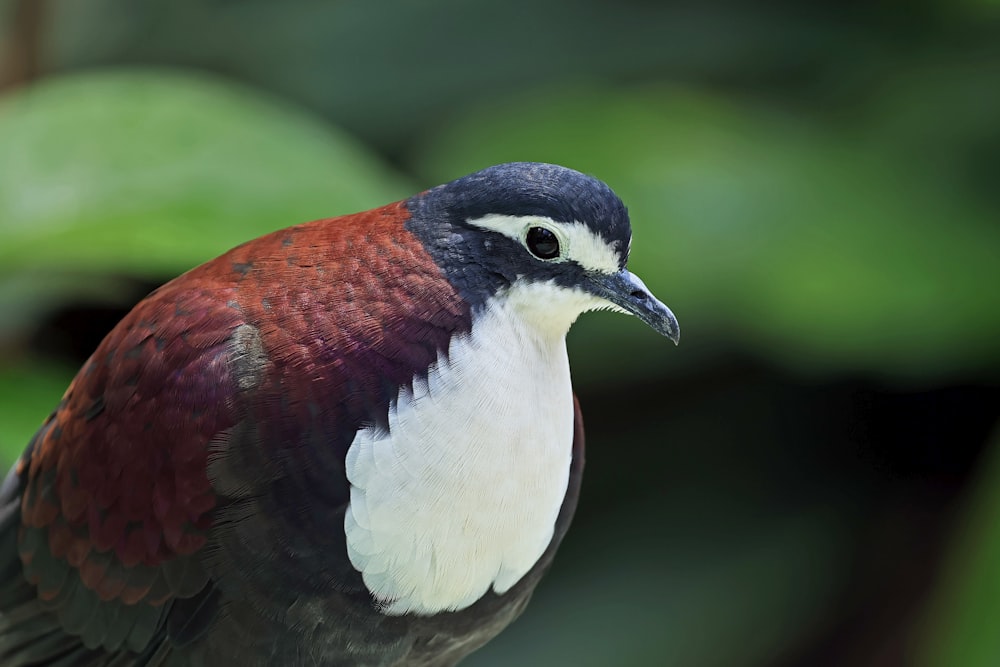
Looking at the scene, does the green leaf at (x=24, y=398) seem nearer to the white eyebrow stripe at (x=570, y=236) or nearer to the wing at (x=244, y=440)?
the wing at (x=244, y=440)

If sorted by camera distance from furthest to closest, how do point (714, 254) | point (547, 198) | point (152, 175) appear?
point (714, 254)
point (152, 175)
point (547, 198)

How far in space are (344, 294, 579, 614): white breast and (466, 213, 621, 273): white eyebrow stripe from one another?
0.06m

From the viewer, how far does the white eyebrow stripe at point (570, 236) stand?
92 cm

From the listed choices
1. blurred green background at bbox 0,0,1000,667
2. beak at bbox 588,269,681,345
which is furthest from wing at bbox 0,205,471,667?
blurred green background at bbox 0,0,1000,667

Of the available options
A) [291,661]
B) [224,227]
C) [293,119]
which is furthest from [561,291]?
[293,119]

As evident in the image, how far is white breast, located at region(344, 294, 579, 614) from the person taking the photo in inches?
36.2

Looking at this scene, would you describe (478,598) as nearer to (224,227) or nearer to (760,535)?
(224,227)

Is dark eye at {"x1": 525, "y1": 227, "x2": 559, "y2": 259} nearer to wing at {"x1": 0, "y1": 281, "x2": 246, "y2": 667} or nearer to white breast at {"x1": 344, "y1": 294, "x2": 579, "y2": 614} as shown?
white breast at {"x1": 344, "y1": 294, "x2": 579, "y2": 614}

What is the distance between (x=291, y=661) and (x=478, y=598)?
16 centimetres

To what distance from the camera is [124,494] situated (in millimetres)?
1007

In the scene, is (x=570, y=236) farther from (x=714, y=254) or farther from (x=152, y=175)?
(x=714, y=254)

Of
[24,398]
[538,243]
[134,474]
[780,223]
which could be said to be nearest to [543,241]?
[538,243]

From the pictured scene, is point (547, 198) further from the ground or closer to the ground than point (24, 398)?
closer to the ground

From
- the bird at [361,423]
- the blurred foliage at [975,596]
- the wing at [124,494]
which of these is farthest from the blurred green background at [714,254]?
the bird at [361,423]
